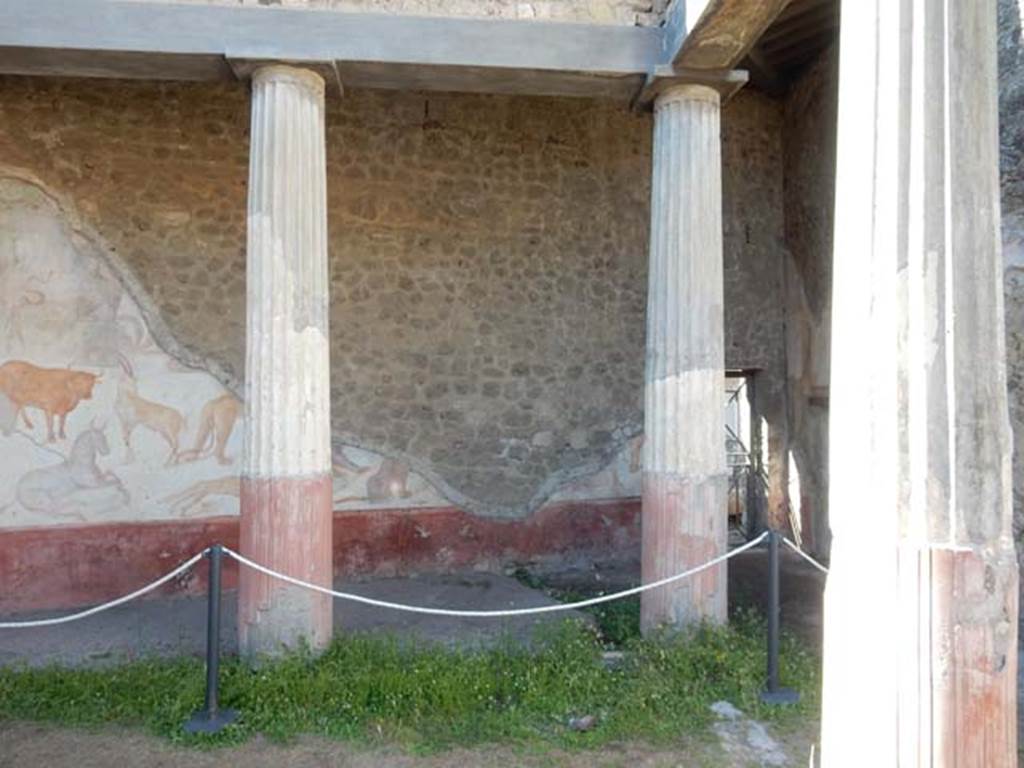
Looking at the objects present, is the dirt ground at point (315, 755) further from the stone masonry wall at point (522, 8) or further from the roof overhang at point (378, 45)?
the stone masonry wall at point (522, 8)

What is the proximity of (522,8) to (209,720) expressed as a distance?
187 inches

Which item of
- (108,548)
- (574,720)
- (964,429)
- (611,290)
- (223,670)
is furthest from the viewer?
(611,290)

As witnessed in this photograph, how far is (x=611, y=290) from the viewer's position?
803cm

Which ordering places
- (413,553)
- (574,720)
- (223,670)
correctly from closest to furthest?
(574,720), (223,670), (413,553)

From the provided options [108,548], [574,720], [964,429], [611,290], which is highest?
[611,290]

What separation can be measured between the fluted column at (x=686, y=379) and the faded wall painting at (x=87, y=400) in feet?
12.6

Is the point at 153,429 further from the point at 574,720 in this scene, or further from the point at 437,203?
the point at 574,720

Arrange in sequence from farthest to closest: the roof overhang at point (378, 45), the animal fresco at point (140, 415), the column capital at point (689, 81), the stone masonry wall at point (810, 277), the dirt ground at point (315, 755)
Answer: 1. the stone masonry wall at point (810, 277)
2. the animal fresco at point (140, 415)
3. the column capital at point (689, 81)
4. the roof overhang at point (378, 45)
5. the dirt ground at point (315, 755)

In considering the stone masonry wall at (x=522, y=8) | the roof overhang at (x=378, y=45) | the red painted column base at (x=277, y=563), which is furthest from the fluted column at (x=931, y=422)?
the red painted column base at (x=277, y=563)

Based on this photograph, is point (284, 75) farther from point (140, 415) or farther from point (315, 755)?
point (315, 755)

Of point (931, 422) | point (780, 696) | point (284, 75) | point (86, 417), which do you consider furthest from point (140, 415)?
point (931, 422)

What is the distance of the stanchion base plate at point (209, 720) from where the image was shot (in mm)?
A: 3939

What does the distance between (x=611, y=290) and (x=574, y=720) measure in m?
4.90

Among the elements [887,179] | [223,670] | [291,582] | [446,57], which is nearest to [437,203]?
[446,57]
